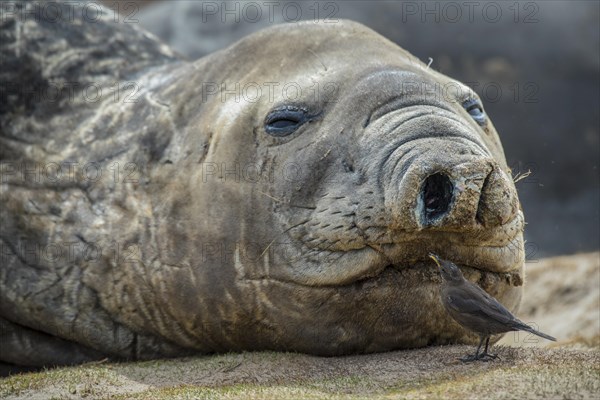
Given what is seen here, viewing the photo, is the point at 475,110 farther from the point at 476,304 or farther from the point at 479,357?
the point at 479,357

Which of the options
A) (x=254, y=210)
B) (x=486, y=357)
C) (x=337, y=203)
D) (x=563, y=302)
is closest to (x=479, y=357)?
(x=486, y=357)

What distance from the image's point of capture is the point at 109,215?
27.8 ft

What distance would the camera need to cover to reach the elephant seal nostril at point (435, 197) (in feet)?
21.6

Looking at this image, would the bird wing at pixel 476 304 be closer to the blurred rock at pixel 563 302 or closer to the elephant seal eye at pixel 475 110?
the elephant seal eye at pixel 475 110

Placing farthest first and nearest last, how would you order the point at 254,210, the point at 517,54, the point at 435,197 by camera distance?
the point at 517,54
the point at 254,210
the point at 435,197

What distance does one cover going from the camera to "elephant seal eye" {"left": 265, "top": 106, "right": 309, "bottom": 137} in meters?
7.58

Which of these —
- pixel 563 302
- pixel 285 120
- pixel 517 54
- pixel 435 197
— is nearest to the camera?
pixel 435 197

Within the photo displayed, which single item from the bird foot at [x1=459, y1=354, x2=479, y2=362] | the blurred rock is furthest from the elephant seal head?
the blurred rock

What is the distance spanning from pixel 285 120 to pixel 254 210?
0.64m

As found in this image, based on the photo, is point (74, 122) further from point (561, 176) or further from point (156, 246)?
point (561, 176)

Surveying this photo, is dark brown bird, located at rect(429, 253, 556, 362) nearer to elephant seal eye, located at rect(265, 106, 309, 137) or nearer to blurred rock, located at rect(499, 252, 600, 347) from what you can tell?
elephant seal eye, located at rect(265, 106, 309, 137)

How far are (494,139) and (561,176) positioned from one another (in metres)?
8.35

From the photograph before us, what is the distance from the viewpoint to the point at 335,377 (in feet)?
22.7

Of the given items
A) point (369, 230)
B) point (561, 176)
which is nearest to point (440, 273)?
point (369, 230)
